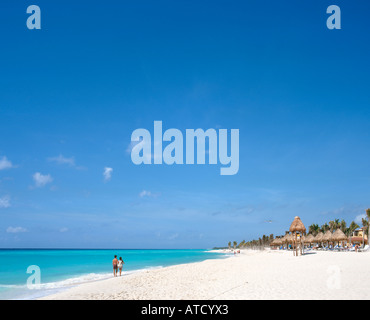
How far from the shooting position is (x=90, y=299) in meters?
10.0

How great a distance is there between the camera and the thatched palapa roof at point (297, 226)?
29359 mm

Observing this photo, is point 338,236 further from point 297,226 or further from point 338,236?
point 297,226

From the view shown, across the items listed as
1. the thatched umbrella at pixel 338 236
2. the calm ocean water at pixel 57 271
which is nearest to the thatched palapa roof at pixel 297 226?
the calm ocean water at pixel 57 271

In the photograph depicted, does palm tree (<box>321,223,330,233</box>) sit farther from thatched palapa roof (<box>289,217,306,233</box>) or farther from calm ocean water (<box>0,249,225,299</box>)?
thatched palapa roof (<box>289,217,306,233</box>)

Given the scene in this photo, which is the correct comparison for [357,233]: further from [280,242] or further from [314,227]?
[314,227]

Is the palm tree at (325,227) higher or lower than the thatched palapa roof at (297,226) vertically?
lower

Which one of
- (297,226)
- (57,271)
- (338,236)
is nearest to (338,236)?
(338,236)

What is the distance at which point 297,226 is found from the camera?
97.1 feet

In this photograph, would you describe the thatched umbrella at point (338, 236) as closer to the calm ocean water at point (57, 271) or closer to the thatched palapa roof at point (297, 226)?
the thatched palapa roof at point (297, 226)

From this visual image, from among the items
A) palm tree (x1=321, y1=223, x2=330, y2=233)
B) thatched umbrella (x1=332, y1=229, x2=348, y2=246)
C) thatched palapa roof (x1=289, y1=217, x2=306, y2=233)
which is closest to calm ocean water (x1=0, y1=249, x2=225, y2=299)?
thatched palapa roof (x1=289, y1=217, x2=306, y2=233)
